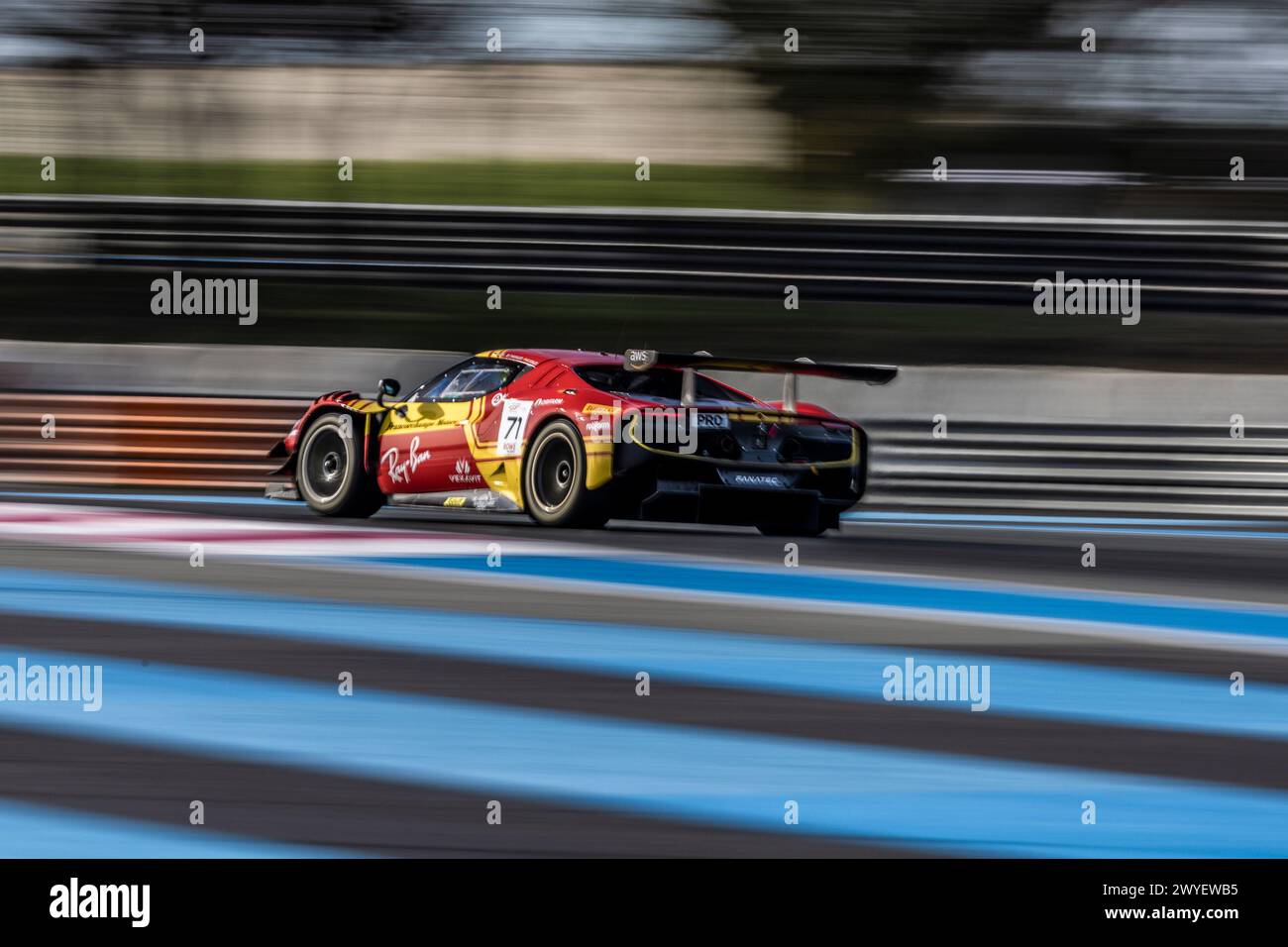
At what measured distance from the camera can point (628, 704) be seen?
5547 millimetres

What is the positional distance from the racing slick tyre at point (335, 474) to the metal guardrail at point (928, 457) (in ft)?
5.71

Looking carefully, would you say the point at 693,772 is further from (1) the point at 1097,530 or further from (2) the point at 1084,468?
(2) the point at 1084,468

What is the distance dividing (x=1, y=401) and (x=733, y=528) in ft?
18.0

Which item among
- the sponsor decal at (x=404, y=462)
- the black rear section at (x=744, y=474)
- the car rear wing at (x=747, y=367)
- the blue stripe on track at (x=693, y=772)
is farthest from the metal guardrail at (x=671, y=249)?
the blue stripe on track at (x=693, y=772)

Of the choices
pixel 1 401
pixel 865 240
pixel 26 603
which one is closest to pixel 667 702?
pixel 26 603

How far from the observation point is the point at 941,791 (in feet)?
14.9

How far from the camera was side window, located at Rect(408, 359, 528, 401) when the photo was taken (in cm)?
1045

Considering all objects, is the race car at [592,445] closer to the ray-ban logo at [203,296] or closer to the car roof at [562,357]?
the car roof at [562,357]

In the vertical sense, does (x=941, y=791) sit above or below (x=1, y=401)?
below

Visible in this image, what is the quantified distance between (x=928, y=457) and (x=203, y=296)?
7.20 m

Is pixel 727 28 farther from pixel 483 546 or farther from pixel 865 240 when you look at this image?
pixel 483 546

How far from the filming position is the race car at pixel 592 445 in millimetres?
9438

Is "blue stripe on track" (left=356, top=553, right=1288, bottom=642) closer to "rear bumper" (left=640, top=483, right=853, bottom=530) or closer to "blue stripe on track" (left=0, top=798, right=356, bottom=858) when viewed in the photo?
"rear bumper" (left=640, top=483, right=853, bottom=530)

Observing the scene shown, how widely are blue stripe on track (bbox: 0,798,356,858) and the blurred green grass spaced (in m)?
14.0
